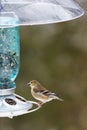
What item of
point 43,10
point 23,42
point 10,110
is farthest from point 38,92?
point 23,42

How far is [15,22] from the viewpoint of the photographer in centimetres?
303

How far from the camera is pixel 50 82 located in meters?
7.70

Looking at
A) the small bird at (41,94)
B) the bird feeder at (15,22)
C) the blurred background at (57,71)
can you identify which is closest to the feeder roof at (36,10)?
the bird feeder at (15,22)

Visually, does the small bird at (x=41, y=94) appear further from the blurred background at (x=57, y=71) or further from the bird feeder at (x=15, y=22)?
the blurred background at (x=57, y=71)

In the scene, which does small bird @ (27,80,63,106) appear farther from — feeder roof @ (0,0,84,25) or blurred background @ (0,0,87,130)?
blurred background @ (0,0,87,130)

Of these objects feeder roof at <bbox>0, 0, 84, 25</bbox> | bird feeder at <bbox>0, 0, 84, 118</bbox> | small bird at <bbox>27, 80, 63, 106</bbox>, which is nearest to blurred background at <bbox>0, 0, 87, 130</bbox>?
small bird at <bbox>27, 80, 63, 106</bbox>

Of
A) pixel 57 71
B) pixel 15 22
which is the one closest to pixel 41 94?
pixel 15 22

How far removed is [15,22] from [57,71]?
4.74 m

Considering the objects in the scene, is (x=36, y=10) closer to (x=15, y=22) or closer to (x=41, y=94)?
(x=15, y=22)

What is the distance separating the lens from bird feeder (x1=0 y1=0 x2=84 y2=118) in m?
2.96

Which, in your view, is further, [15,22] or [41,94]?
[41,94]

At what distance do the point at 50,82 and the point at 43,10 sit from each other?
4725 millimetres

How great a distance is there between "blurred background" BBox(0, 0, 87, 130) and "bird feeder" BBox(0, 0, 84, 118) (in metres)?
3.83

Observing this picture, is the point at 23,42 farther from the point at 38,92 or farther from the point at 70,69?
the point at 38,92
